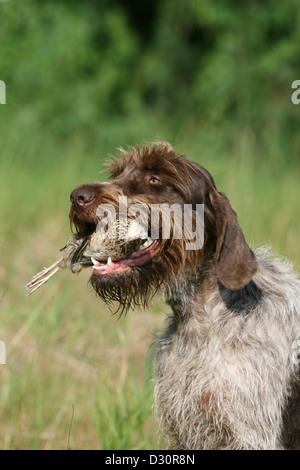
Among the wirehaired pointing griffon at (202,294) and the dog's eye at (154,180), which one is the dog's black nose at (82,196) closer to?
the wirehaired pointing griffon at (202,294)

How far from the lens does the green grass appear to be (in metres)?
4.24

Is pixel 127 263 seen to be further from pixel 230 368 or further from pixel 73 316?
pixel 73 316

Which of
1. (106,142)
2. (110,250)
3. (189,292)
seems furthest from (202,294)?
(106,142)

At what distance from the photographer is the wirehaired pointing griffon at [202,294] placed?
3293mm

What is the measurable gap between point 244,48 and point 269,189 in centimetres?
578

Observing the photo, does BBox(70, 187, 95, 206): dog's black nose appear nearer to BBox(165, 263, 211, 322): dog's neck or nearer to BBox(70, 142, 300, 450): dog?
→ BBox(70, 142, 300, 450): dog

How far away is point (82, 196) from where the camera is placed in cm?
315

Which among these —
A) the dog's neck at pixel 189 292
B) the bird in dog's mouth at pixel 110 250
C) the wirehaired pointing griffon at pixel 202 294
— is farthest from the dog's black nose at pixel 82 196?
the dog's neck at pixel 189 292

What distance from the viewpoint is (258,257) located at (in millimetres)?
3854

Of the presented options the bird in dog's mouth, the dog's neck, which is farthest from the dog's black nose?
the dog's neck

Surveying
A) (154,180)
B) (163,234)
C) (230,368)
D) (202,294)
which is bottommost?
(230,368)

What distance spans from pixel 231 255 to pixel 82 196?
771mm

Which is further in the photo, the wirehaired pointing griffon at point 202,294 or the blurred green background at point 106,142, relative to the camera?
the blurred green background at point 106,142

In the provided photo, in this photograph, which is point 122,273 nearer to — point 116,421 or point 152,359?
point 152,359
